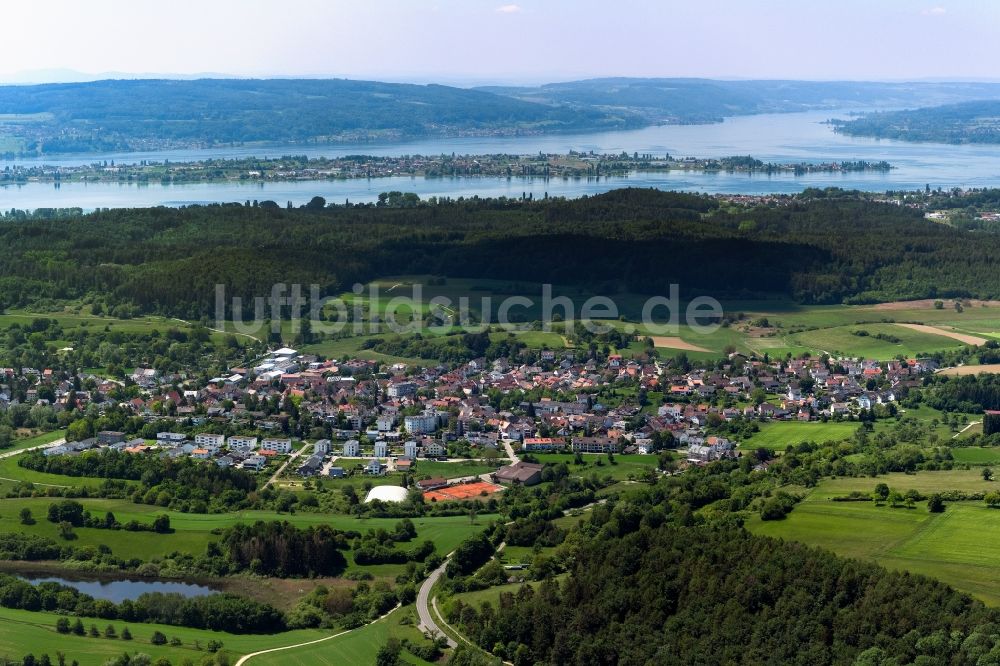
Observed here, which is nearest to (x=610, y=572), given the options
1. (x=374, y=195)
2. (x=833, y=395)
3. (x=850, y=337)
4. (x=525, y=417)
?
(x=525, y=417)

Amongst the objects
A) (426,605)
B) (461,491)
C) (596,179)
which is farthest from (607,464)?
(596,179)

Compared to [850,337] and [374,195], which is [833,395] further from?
[374,195]

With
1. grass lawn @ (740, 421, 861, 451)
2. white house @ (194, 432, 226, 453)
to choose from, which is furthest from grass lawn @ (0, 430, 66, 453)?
grass lawn @ (740, 421, 861, 451)

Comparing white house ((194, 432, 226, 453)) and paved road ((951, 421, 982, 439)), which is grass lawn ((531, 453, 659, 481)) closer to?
paved road ((951, 421, 982, 439))

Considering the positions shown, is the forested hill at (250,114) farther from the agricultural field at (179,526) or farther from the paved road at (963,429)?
the paved road at (963,429)

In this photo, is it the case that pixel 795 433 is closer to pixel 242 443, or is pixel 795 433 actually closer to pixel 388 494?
pixel 388 494

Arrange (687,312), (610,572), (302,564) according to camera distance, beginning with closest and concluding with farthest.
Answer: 1. (610,572)
2. (302,564)
3. (687,312)
